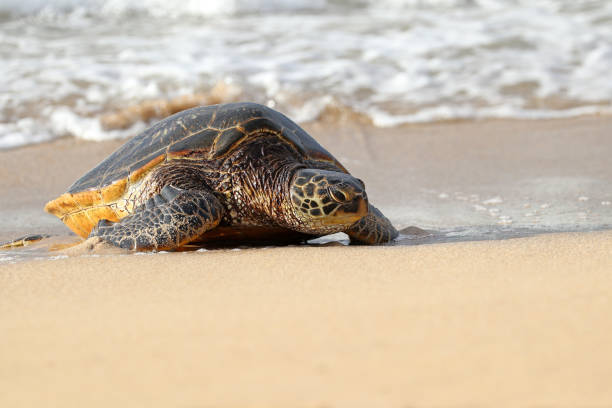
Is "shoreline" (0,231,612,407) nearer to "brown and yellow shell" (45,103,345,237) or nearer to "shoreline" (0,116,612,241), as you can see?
"brown and yellow shell" (45,103,345,237)

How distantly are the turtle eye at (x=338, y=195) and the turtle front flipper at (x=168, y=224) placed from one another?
0.57 meters

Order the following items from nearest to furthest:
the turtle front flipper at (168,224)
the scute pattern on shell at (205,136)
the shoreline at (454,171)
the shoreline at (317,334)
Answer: the shoreline at (317,334) < the turtle front flipper at (168,224) < the scute pattern on shell at (205,136) < the shoreline at (454,171)

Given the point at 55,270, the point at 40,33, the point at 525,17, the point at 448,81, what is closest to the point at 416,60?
the point at 448,81

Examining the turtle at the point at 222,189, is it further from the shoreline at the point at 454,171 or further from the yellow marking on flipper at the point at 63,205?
the shoreline at the point at 454,171

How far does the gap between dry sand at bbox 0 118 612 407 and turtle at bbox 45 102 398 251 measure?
30 cm

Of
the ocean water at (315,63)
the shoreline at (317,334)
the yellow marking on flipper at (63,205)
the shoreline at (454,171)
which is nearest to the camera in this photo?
the shoreline at (317,334)

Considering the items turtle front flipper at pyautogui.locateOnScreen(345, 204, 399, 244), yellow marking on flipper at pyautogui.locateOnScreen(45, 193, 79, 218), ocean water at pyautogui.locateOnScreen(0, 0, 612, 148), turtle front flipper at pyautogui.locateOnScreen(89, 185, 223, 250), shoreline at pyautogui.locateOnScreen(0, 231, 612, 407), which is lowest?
shoreline at pyautogui.locateOnScreen(0, 231, 612, 407)

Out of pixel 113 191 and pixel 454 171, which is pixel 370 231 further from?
pixel 454 171

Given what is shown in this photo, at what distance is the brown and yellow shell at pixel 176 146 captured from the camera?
3.55 metres

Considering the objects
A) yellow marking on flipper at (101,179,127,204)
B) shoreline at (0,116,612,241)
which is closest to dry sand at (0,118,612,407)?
yellow marking on flipper at (101,179,127,204)

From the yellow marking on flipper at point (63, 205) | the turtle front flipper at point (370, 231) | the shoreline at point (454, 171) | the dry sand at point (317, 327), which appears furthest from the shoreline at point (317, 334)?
the shoreline at point (454, 171)

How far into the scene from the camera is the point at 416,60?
28.9 ft

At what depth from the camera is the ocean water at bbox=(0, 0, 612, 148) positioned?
736cm

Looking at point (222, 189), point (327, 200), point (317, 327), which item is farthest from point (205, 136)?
point (317, 327)
